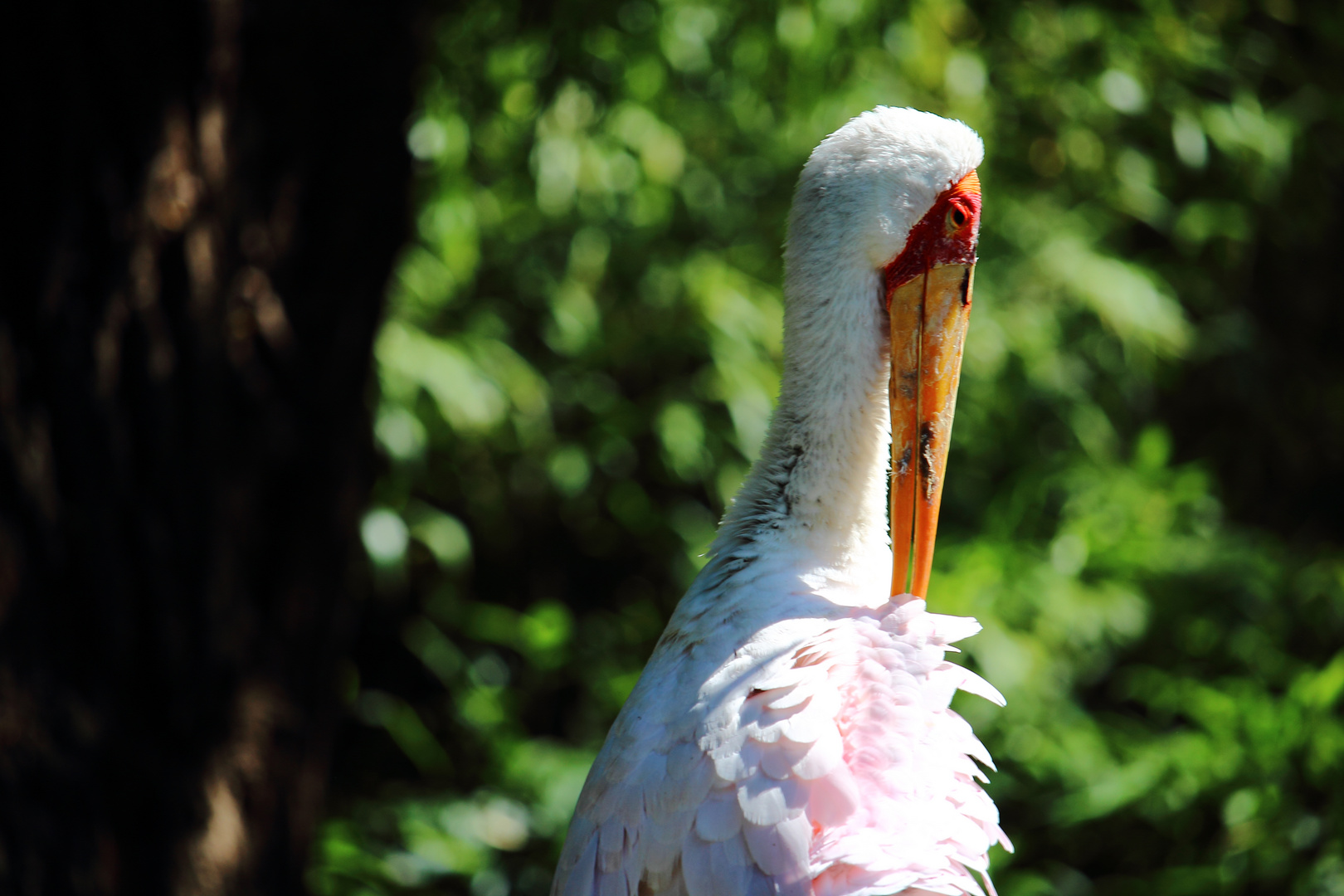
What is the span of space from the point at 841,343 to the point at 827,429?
132mm

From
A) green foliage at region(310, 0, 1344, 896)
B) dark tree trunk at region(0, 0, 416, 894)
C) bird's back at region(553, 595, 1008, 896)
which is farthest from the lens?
green foliage at region(310, 0, 1344, 896)

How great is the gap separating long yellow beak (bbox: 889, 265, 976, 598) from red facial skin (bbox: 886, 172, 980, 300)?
1 cm

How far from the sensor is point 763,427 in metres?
3.38

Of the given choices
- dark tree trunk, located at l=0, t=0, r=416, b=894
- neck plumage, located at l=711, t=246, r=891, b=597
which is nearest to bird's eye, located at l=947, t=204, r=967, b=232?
neck plumage, located at l=711, t=246, r=891, b=597

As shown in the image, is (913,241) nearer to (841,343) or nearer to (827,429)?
(841,343)

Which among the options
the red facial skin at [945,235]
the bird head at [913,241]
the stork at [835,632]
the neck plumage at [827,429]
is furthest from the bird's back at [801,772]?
the red facial skin at [945,235]

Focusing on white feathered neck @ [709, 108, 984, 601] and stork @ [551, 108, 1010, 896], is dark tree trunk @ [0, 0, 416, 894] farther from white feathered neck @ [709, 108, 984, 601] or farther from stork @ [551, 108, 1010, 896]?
white feathered neck @ [709, 108, 984, 601]

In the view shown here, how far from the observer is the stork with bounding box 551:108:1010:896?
4.78 ft

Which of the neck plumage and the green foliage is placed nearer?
the neck plumage

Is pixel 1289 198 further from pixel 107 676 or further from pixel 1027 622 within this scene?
pixel 107 676

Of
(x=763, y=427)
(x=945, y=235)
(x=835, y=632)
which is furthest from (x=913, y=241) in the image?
(x=763, y=427)

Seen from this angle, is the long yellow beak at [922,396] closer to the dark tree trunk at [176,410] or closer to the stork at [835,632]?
the stork at [835,632]

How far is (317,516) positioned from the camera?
2221 millimetres

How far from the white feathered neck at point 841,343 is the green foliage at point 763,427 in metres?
1.34
